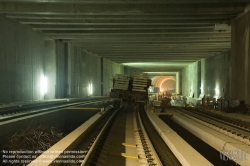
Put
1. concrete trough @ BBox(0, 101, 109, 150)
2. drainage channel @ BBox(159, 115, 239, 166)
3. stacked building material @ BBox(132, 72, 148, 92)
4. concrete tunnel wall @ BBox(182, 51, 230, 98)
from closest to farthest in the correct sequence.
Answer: drainage channel @ BBox(159, 115, 239, 166) → concrete trough @ BBox(0, 101, 109, 150) → stacked building material @ BBox(132, 72, 148, 92) → concrete tunnel wall @ BBox(182, 51, 230, 98)

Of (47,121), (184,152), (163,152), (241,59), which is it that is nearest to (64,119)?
(47,121)

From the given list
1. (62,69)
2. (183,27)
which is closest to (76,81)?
(62,69)

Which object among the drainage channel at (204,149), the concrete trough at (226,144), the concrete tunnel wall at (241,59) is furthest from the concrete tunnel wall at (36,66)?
the concrete tunnel wall at (241,59)

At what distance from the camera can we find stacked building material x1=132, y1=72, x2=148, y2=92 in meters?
20.9

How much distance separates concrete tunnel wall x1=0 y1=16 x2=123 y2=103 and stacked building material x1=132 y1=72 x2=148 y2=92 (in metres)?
7.04

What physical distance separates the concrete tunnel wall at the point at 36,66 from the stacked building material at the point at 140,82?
704cm

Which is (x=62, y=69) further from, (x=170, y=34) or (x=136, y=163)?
(x=136, y=163)

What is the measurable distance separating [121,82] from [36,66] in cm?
615

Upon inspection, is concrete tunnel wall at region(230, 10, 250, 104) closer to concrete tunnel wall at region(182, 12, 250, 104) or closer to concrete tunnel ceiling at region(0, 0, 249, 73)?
concrete tunnel wall at region(182, 12, 250, 104)

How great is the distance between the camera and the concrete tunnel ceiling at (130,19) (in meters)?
15.4

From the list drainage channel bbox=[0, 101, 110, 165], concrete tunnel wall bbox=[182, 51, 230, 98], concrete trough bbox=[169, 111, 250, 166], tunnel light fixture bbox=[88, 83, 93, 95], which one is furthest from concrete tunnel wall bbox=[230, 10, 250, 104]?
tunnel light fixture bbox=[88, 83, 93, 95]

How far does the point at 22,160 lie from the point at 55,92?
62.4 ft

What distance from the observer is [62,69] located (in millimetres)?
26406

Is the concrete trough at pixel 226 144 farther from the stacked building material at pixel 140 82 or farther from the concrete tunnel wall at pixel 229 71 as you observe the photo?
the stacked building material at pixel 140 82
